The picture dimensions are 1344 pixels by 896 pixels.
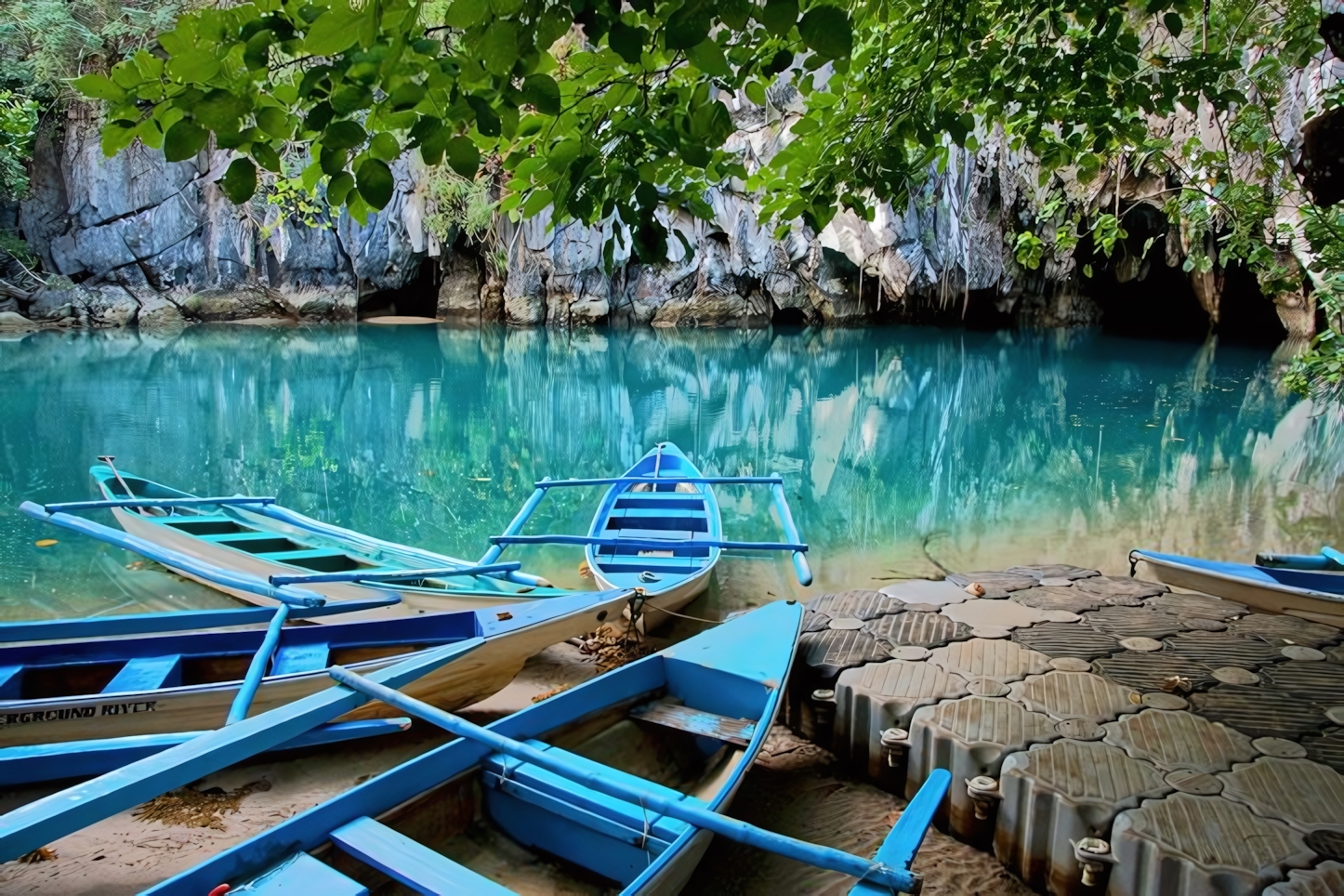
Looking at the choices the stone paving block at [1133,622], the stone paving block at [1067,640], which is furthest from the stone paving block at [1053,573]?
the stone paving block at [1067,640]

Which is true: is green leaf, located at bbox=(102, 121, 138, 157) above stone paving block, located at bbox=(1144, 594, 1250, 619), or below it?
above

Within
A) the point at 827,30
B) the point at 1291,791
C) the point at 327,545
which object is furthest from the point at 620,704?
the point at 327,545

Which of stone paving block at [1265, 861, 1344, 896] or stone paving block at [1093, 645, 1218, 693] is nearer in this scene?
stone paving block at [1265, 861, 1344, 896]

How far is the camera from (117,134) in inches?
44.4

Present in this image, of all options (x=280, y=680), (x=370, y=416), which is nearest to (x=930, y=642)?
(x=280, y=680)

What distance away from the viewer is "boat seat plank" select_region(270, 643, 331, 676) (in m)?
2.96

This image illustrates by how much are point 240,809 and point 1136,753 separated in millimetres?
2736

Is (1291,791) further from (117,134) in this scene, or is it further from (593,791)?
(117,134)

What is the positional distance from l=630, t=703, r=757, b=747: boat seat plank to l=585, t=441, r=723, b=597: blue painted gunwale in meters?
1.19

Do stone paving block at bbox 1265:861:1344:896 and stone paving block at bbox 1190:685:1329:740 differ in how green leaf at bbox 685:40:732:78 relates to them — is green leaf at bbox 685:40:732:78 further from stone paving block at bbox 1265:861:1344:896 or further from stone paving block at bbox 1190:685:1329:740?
stone paving block at bbox 1190:685:1329:740

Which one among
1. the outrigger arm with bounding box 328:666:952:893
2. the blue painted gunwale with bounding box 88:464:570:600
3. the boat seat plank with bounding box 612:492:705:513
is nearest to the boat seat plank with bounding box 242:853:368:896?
the outrigger arm with bounding box 328:666:952:893

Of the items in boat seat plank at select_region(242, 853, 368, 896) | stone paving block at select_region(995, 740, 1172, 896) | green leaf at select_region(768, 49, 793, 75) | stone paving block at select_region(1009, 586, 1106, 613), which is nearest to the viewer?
green leaf at select_region(768, 49, 793, 75)

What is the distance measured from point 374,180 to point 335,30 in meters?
0.19

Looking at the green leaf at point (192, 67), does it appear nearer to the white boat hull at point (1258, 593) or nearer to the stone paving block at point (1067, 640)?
the stone paving block at point (1067, 640)
